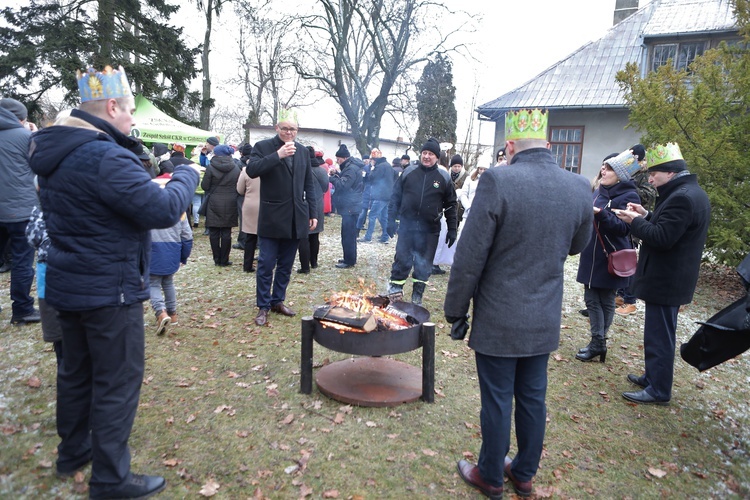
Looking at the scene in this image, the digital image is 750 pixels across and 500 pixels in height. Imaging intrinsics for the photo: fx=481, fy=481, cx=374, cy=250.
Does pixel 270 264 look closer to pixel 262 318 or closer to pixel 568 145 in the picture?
pixel 262 318

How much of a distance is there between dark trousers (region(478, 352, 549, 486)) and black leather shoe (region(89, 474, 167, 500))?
2.07m

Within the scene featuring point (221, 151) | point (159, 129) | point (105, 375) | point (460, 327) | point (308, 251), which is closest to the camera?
point (105, 375)

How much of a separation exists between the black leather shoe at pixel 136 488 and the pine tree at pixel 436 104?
2629cm

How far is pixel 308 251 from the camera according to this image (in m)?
8.97

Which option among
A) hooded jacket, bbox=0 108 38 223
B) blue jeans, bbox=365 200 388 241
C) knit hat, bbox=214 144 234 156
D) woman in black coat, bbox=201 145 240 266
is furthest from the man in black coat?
blue jeans, bbox=365 200 388 241

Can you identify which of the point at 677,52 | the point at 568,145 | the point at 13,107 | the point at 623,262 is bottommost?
the point at 623,262

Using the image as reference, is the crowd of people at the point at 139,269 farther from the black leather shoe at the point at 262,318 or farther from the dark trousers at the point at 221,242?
the dark trousers at the point at 221,242

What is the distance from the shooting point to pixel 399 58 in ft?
81.9

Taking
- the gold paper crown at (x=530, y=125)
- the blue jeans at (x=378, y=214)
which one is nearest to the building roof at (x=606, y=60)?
the blue jeans at (x=378, y=214)

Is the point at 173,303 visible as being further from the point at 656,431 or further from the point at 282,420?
the point at 656,431

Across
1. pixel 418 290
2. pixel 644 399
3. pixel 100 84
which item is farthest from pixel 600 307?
pixel 100 84

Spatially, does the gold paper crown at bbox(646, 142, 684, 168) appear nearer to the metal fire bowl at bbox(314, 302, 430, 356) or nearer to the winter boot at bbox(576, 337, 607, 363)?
the winter boot at bbox(576, 337, 607, 363)

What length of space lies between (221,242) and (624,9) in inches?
919

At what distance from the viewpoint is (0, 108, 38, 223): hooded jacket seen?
223 inches
